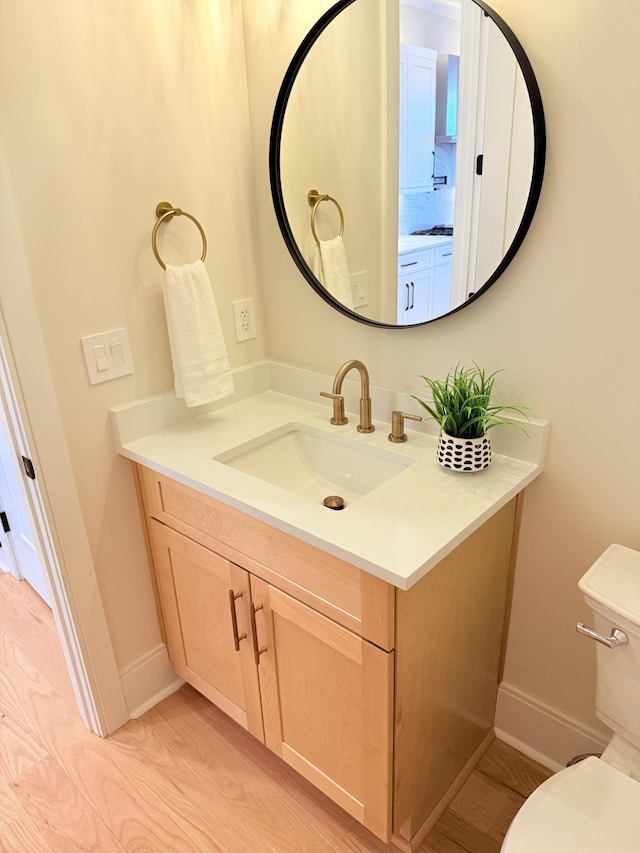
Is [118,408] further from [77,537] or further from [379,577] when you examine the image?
[379,577]

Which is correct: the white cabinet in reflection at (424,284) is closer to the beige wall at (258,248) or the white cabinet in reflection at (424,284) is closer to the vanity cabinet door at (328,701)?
the beige wall at (258,248)

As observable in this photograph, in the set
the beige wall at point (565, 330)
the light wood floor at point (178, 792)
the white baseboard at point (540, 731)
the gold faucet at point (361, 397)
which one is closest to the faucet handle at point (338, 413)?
the gold faucet at point (361, 397)

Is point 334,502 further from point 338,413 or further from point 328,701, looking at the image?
point 328,701

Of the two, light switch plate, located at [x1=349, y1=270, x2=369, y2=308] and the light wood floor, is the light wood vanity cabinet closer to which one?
the light wood floor

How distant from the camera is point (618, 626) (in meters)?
1.19

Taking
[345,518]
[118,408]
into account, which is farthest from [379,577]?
[118,408]

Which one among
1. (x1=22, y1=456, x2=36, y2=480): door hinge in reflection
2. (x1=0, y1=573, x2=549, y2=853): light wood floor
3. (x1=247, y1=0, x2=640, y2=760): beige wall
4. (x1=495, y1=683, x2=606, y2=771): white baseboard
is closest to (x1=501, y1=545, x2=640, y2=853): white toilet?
(x1=247, y1=0, x2=640, y2=760): beige wall

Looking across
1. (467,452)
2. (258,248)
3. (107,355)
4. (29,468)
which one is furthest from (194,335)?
(467,452)

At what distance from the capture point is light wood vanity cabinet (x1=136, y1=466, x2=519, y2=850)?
48.2 inches

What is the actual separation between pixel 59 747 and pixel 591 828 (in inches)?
57.8

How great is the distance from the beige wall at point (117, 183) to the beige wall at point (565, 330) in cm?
14

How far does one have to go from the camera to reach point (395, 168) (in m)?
1.43

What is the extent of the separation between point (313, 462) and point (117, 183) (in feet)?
2.89

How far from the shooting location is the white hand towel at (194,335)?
159cm
